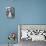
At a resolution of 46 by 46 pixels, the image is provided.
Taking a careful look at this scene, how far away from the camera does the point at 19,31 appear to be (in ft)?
8.77

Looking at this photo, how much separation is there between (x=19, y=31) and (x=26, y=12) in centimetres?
40

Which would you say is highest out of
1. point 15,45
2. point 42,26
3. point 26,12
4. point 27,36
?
point 26,12

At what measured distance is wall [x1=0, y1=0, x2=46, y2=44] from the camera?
2.73 m

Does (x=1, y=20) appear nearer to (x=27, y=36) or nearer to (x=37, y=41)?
(x=27, y=36)

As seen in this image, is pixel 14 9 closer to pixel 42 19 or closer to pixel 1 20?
pixel 1 20

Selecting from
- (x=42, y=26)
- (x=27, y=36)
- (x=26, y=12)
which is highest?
(x=26, y=12)

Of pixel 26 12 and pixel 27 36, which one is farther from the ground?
pixel 26 12

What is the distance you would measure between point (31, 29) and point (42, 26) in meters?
0.22

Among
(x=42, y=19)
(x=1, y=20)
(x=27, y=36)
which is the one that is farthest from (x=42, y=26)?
(x=1, y=20)

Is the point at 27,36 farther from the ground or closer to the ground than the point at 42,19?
closer to the ground

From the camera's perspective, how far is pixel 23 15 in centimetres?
274

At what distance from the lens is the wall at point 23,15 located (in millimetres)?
2729

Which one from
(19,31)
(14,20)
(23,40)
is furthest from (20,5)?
(23,40)

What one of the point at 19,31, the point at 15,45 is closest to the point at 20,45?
the point at 15,45
